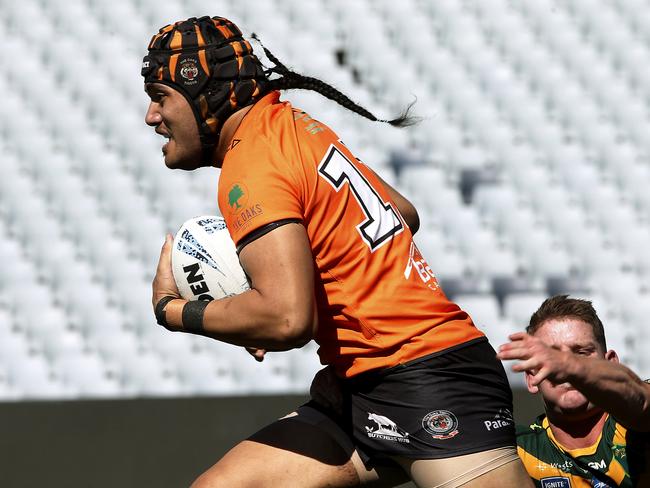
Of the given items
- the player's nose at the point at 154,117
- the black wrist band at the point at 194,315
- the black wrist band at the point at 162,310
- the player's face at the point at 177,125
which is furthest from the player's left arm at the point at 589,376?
the player's nose at the point at 154,117

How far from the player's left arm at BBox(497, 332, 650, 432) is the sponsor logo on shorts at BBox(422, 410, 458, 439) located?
225mm

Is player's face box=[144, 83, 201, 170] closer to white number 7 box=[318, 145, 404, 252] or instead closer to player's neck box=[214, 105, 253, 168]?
player's neck box=[214, 105, 253, 168]

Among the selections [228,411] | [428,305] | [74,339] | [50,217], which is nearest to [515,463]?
[428,305]

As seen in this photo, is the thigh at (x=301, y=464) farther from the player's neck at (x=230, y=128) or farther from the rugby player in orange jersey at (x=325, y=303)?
the player's neck at (x=230, y=128)

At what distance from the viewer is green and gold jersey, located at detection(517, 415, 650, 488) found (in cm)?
282

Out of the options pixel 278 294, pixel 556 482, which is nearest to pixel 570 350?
pixel 556 482

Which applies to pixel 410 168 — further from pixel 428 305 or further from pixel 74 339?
pixel 428 305

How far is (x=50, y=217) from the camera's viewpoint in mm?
6020

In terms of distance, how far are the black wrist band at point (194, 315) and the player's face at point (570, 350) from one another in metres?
0.98

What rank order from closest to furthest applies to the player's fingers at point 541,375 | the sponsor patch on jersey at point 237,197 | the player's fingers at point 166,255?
the player's fingers at point 541,375 < the sponsor patch on jersey at point 237,197 < the player's fingers at point 166,255

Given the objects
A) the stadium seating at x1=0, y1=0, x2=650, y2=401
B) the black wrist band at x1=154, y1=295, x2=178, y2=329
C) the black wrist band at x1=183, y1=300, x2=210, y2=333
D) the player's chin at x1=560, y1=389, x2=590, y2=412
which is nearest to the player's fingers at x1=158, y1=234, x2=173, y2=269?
the black wrist band at x1=154, y1=295, x2=178, y2=329

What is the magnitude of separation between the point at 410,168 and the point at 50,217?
2157mm

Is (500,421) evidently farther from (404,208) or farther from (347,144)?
(347,144)

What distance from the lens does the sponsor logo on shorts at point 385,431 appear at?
2.52 m
